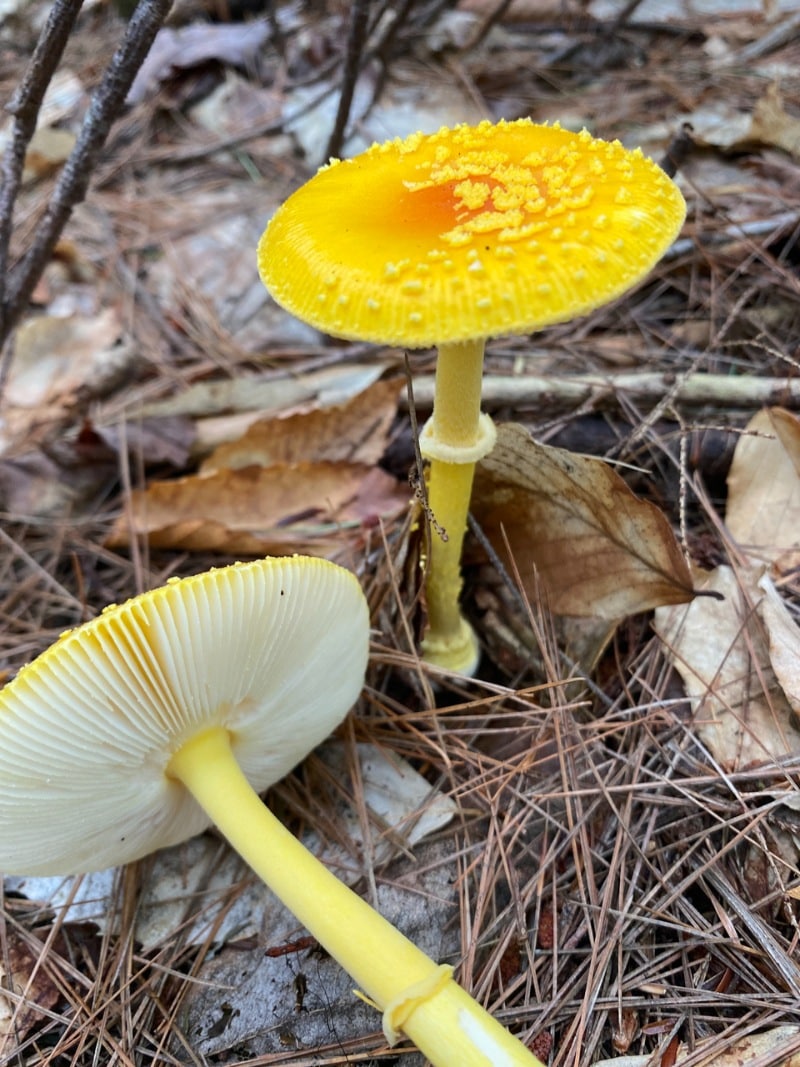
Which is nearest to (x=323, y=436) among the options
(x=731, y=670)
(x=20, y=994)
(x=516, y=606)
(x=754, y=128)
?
(x=516, y=606)

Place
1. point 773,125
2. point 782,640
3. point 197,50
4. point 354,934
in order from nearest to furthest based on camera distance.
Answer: point 354,934
point 782,640
point 773,125
point 197,50

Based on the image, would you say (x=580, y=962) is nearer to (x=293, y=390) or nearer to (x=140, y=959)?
(x=140, y=959)

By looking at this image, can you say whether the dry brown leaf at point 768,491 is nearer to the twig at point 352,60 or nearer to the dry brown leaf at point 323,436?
the dry brown leaf at point 323,436

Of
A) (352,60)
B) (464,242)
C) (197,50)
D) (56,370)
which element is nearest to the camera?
(464,242)

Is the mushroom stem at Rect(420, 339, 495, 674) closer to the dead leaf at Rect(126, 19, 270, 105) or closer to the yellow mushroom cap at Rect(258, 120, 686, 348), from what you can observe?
the yellow mushroom cap at Rect(258, 120, 686, 348)

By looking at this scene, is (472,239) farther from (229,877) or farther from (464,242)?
(229,877)

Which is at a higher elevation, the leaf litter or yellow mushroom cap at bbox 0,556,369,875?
yellow mushroom cap at bbox 0,556,369,875

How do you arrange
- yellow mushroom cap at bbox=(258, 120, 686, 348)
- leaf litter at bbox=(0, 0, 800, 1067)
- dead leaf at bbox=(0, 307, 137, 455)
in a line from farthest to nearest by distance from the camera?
dead leaf at bbox=(0, 307, 137, 455), leaf litter at bbox=(0, 0, 800, 1067), yellow mushroom cap at bbox=(258, 120, 686, 348)

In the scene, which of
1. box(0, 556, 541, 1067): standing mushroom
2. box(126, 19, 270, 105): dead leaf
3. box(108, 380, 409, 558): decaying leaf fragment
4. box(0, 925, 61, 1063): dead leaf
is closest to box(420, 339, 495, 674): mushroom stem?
box(0, 556, 541, 1067): standing mushroom
